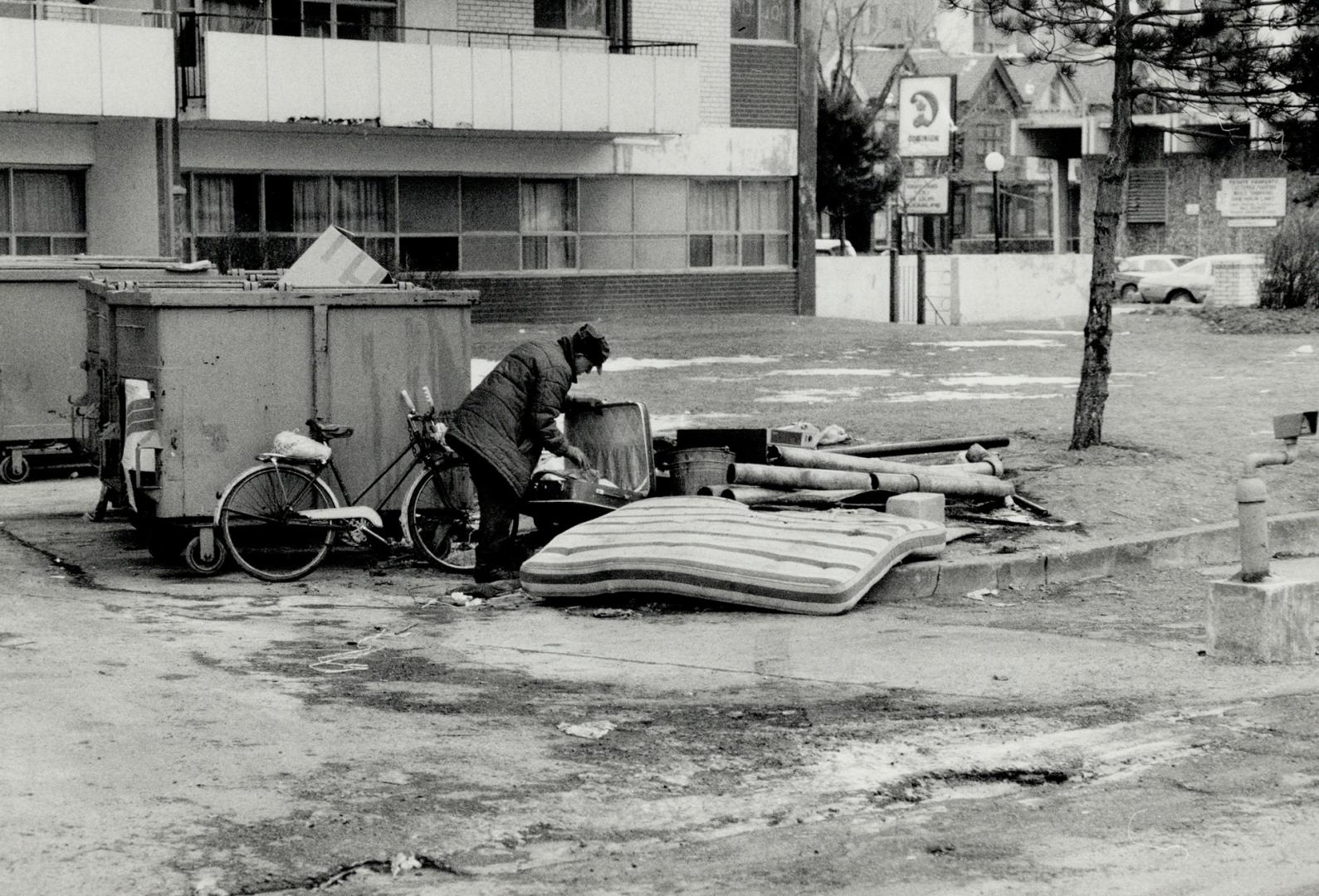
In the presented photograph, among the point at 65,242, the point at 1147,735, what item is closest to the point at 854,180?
the point at 65,242

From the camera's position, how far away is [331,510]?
34.0ft

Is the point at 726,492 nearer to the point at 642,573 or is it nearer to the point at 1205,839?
the point at 642,573

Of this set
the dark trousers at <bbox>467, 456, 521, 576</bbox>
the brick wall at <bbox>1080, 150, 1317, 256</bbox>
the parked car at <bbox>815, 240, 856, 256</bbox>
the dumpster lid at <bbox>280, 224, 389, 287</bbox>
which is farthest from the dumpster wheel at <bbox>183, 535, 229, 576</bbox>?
the parked car at <bbox>815, 240, 856, 256</bbox>

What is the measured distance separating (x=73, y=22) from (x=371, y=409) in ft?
60.2

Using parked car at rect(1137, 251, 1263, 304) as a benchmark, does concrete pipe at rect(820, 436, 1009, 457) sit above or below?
below

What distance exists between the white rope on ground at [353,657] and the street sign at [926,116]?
115 ft

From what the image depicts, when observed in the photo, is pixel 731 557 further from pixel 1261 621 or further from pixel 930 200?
pixel 930 200

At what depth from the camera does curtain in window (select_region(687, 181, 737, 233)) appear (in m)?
36.1

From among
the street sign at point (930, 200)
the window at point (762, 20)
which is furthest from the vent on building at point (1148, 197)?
the window at point (762, 20)

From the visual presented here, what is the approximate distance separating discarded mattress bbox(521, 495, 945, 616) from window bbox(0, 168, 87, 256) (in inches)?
826

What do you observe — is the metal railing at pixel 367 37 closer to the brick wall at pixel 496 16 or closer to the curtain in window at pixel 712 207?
the brick wall at pixel 496 16

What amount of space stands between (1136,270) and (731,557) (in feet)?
134

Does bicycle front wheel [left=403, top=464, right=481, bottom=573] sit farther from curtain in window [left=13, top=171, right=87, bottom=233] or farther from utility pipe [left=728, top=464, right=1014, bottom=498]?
curtain in window [left=13, top=171, right=87, bottom=233]

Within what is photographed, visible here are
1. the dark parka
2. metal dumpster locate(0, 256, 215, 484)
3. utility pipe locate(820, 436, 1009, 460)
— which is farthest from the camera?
metal dumpster locate(0, 256, 215, 484)
